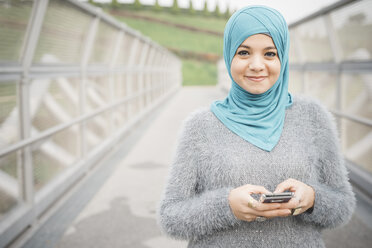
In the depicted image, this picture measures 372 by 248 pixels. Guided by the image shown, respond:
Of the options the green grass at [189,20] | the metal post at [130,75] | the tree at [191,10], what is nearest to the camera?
the metal post at [130,75]

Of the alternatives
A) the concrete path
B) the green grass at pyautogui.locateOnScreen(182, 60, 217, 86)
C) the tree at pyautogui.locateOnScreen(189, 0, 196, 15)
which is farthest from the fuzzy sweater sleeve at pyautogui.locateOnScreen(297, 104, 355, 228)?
the tree at pyautogui.locateOnScreen(189, 0, 196, 15)

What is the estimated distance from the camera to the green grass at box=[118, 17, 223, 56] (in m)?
72.5

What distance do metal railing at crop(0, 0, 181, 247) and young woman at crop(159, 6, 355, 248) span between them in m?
1.87

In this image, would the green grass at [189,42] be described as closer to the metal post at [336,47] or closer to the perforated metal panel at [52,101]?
the metal post at [336,47]

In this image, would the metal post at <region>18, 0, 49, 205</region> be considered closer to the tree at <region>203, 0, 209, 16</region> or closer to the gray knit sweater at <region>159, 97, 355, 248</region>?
the gray knit sweater at <region>159, 97, 355, 248</region>

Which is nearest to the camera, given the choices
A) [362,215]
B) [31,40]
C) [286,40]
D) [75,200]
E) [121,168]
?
[286,40]

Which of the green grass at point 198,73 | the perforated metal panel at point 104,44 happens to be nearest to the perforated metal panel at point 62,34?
the perforated metal panel at point 104,44

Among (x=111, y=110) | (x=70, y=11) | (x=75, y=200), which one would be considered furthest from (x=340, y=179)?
(x=111, y=110)

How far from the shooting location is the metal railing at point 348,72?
164 inches

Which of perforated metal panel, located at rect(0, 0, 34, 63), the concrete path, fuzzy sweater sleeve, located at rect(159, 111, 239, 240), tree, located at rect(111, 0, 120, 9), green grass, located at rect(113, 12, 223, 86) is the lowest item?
the concrete path

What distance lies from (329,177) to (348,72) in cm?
363

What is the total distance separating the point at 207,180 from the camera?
134 cm

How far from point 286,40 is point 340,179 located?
1.85 ft

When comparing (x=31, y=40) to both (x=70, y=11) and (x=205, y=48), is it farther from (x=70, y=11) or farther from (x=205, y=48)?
(x=205, y=48)
